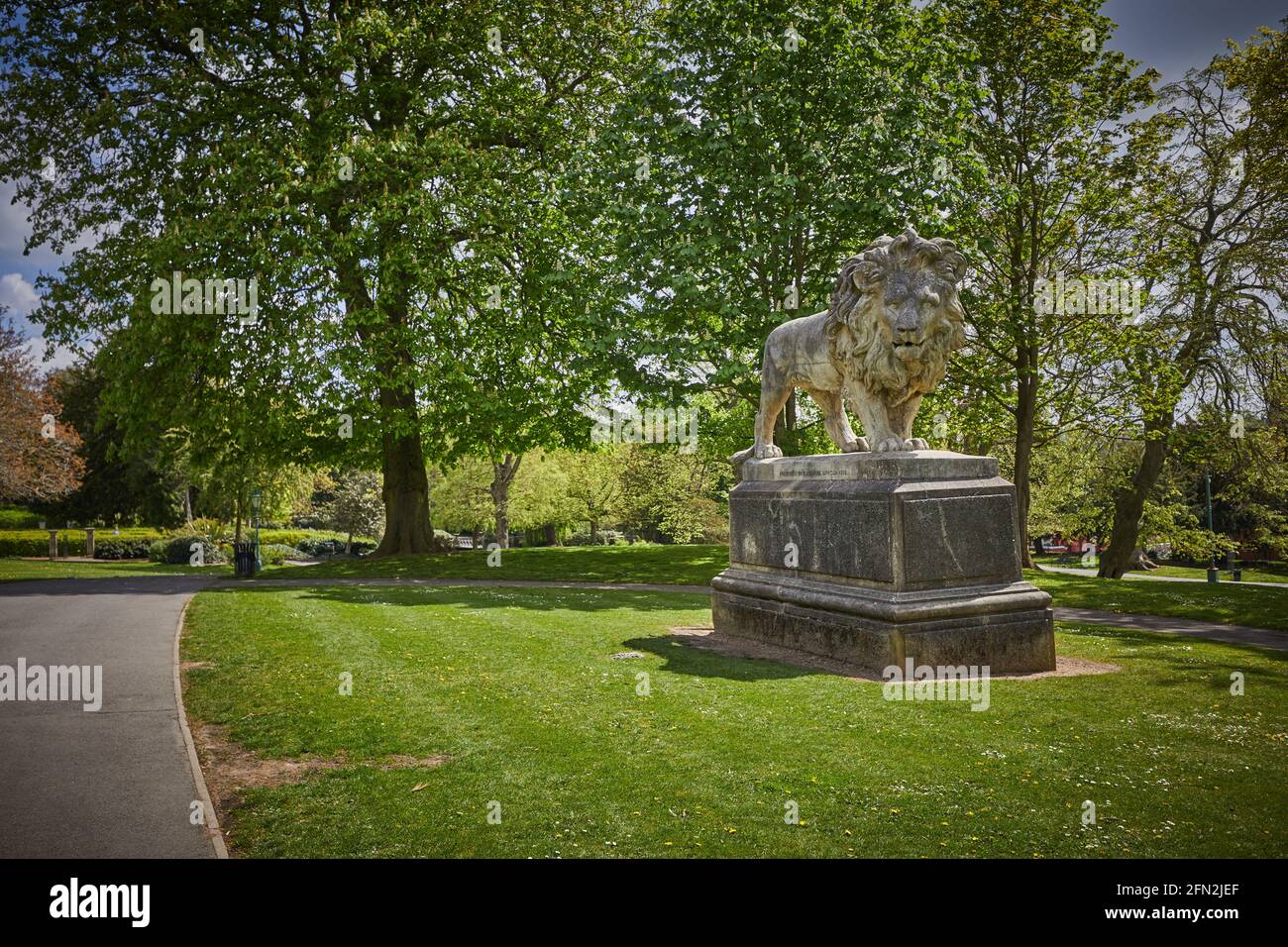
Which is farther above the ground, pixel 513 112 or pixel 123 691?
pixel 513 112

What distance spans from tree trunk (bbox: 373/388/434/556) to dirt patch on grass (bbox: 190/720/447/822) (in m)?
18.1

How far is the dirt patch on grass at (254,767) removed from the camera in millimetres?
5523

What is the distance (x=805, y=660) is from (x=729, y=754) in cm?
341

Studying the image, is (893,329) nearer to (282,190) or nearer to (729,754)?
(729,754)

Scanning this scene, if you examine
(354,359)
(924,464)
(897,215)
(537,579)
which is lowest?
(537,579)

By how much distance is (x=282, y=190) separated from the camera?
19703mm

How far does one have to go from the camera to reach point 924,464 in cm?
866

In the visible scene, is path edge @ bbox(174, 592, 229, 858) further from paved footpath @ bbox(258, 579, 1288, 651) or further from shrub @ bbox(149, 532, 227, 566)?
shrub @ bbox(149, 532, 227, 566)

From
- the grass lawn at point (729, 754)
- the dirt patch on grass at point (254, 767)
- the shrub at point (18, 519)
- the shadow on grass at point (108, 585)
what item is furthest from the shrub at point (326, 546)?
the dirt patch on grass at point (254, 767)

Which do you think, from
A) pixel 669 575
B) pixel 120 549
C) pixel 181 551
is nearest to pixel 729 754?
pixel 669 575

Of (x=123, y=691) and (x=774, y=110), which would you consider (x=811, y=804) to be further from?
(x=774, y=110)

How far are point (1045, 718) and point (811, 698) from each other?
6.16ft

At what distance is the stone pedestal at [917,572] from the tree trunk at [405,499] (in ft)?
55.4

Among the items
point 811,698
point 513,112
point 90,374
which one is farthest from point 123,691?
point 90,374
